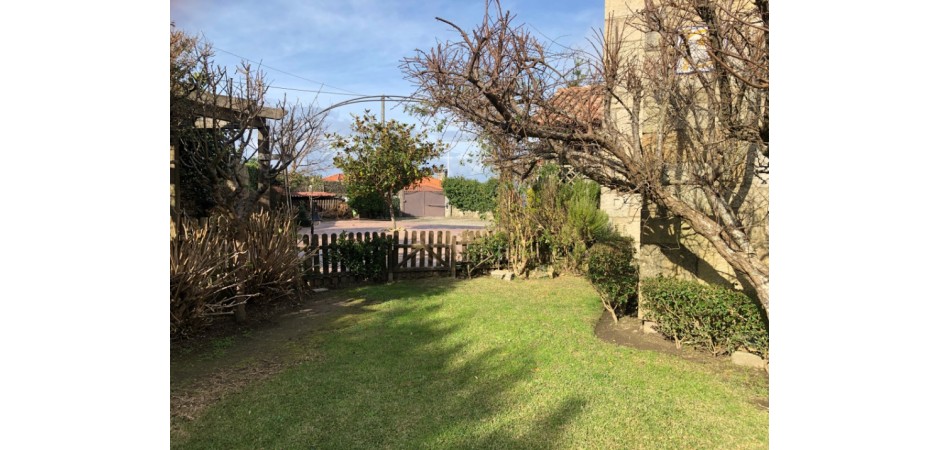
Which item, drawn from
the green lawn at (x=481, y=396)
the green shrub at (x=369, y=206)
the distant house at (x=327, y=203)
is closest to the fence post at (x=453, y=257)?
the green lawn at (x=481, y=396)

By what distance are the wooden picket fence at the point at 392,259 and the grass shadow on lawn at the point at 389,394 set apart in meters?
2.39

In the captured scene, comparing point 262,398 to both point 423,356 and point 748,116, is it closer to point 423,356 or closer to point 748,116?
point 423,356

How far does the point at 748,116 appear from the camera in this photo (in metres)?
4.77

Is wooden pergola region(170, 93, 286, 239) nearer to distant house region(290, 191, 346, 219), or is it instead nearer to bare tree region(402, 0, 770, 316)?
bare tree region(402, 0, 770, 316)

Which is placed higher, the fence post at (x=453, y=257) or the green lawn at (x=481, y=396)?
the fence post at (x=453, y=257)

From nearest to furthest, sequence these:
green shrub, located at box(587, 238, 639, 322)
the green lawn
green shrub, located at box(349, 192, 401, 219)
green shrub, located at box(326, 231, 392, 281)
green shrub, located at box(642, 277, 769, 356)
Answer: the green lawn < green shrub, located at box(642, 277, 769, 356) < green shrub, located at box(587, 238, 639, 322) < green shrub, located at box(326, 231, 392, 281) < green shrub, located at box(349, 192, 401, 219)

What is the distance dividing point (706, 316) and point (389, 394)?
316cm

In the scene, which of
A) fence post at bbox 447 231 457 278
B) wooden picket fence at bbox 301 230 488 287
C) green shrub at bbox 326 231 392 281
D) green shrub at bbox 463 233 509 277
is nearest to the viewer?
wooden picket fence at bbox 301 230 488 287

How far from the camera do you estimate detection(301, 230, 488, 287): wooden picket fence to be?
8.47 metres

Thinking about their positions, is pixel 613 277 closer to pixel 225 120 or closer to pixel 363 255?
pixel 363 255

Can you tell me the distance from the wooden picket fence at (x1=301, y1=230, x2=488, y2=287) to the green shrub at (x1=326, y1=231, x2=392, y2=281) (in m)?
0.04

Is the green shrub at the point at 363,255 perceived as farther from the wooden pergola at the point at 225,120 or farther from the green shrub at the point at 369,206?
the green shrub at the point at 369,206

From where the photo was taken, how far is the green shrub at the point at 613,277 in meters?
6.24

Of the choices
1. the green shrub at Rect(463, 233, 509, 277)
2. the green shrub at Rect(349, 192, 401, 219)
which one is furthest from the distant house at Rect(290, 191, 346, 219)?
the green shrub at Rect(463, 233, 509, 277)
